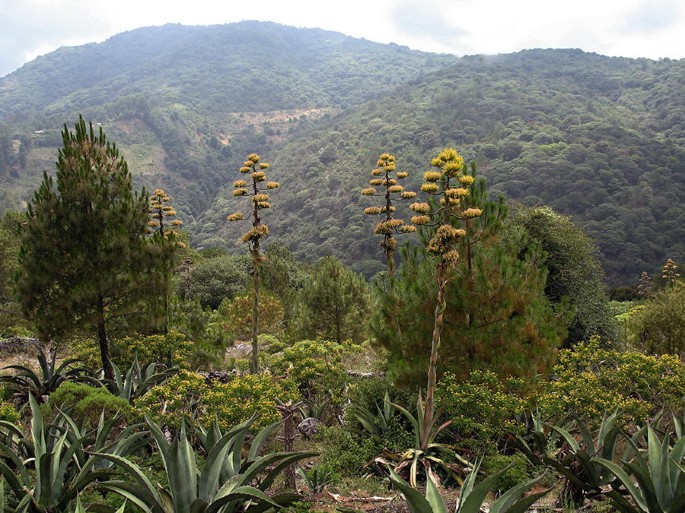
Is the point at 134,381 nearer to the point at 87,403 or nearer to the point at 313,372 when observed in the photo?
the point at 87,403

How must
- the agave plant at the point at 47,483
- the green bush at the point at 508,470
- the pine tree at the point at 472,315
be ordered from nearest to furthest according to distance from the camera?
the agave plant at the point at 47,483
the green bush at the point at 508,470
the pine tree at the point at 472,315

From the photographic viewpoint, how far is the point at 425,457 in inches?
274

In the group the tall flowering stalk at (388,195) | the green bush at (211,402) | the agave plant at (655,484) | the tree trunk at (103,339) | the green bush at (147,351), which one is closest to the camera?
the agave plant at (655,484)

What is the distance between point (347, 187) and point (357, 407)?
88.3 meters

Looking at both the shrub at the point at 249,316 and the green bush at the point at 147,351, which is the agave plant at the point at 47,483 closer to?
the green bush at the point at 147,351

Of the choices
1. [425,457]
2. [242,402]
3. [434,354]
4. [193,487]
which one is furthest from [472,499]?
[242,402]

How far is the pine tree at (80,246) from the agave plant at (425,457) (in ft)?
21.6

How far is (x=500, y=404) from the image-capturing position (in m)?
7.32

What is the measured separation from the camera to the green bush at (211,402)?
23.3 feet

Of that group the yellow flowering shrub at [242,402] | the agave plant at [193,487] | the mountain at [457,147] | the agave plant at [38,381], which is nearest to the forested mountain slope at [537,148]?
the mountain at [457,147]

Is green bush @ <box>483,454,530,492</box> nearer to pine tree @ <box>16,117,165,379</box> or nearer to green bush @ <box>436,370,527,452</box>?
green bush @ <box>436,370,527,452</box>

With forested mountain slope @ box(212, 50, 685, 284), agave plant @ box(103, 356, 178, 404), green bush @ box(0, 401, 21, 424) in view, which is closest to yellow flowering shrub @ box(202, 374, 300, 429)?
agave plant @ box(103, 356, 178, 404)

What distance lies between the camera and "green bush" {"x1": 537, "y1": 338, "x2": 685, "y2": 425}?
6.93 metres

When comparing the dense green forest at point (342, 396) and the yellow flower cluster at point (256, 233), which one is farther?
the yellow flower cluster at point (256, 233)
